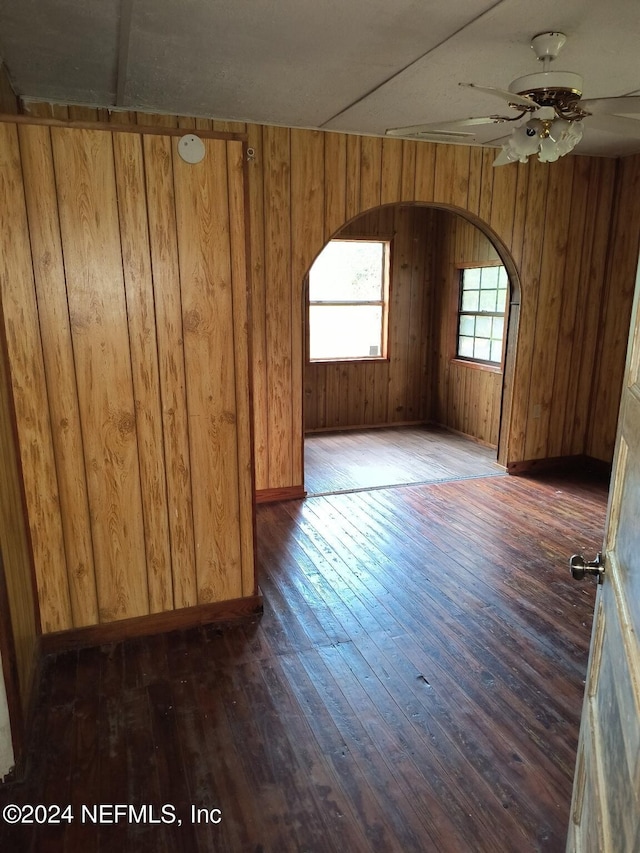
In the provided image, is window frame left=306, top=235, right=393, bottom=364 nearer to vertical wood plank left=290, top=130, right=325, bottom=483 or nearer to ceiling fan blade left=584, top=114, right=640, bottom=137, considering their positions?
vertical wood plank left=290, top=130, right=325, bottom=483

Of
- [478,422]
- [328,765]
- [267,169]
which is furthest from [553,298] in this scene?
[328,765]

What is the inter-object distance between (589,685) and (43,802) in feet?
5.62

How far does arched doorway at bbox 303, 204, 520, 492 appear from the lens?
648 cm

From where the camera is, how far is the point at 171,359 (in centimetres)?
251

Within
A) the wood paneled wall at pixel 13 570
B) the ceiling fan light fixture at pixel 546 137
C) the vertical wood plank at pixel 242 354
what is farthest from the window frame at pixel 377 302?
the wood paneled wall at pixel 13 570

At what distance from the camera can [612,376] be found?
505 centimetres

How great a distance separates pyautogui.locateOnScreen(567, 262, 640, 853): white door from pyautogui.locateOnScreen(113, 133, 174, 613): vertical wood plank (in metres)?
1.86

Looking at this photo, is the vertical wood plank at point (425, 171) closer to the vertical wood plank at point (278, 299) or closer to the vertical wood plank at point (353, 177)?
the vertical wood plank at point (353, 177)

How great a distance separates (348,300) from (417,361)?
3.94ft

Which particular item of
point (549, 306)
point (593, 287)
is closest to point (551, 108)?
point (549, 306)

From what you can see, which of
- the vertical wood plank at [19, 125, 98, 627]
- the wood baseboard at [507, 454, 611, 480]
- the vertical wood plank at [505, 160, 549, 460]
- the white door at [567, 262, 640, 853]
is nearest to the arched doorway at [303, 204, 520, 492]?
the wood baseboard at [507, 454, 611, 480]

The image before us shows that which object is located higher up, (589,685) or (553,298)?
(553,298)

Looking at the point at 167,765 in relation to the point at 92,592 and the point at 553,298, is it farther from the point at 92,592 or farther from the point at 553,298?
the point at 553,298

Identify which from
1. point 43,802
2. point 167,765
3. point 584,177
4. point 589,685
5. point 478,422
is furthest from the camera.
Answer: point 478,422
